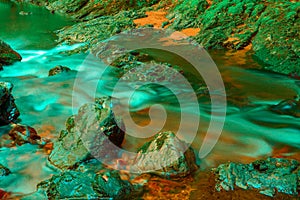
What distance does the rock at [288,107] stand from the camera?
19.0 feet

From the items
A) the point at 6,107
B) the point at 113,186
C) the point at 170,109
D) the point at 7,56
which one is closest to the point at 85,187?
the point at 113,186

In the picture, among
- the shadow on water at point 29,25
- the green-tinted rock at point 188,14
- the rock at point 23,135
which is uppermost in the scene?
the green-tinted rock at point 188,14

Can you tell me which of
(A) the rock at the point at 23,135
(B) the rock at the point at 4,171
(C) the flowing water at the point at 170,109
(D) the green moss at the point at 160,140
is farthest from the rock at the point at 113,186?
(A) the rock at the point at 23,135

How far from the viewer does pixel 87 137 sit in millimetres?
4203

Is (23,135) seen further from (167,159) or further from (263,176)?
(263,176)

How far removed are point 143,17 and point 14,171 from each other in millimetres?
9520

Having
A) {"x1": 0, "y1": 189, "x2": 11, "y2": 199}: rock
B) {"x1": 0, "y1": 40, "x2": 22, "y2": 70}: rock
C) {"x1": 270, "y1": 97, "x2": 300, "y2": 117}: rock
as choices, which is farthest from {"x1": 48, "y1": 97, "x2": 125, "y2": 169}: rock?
{"x1": 0, "y1": 40, "x2": 22, "y2": 70}: rock

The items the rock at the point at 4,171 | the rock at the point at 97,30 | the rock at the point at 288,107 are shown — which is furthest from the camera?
the rock at the point at 97,30

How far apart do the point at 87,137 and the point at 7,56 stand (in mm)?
5866

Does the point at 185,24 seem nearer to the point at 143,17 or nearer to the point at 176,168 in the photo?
the point at 143,17

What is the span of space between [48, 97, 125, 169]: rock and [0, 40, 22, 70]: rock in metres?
5.16

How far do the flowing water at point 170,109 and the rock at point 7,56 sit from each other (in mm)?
218

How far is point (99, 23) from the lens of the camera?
1200 centimetres

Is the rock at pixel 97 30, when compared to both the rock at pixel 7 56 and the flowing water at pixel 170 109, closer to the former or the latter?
the flowing water at pixel 170 109
